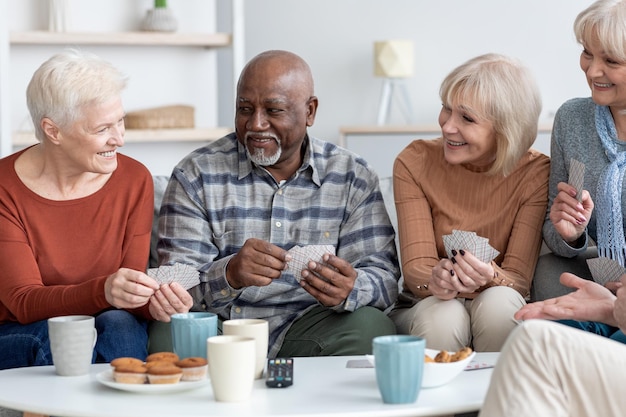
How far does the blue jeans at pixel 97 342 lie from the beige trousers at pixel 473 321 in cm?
72

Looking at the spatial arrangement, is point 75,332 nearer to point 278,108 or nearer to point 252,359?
point 252,359

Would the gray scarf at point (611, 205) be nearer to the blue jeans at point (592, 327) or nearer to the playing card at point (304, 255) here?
the blue jeans at point (592, 327)

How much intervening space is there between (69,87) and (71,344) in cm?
87

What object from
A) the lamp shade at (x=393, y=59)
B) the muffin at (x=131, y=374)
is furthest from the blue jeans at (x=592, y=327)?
A: the lamp shade at (x=393, y=59)

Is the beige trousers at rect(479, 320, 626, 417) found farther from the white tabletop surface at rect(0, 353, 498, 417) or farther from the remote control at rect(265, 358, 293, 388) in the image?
the remote control at rect(265, 358, 293, 388)

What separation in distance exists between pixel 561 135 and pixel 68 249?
139cm

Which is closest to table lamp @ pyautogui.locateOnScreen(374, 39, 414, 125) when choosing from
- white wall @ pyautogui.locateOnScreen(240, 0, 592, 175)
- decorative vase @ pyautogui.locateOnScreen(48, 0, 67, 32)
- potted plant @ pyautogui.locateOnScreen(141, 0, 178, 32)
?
white wall @ pyautogui.locateOnScreen(240, 0, 592, 175)

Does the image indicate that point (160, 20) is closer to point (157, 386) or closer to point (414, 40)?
point (414, 40)

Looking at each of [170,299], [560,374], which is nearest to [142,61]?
[170,299]

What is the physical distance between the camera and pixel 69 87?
2.63 m

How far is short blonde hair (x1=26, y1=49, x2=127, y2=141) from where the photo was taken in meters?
2.63

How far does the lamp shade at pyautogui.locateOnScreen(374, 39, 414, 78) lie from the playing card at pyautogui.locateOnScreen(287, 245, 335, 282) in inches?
136

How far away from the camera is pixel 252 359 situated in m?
1.79

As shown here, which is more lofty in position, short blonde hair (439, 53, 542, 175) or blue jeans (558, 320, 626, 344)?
short blonde hair (439, 53, 542, 175)
